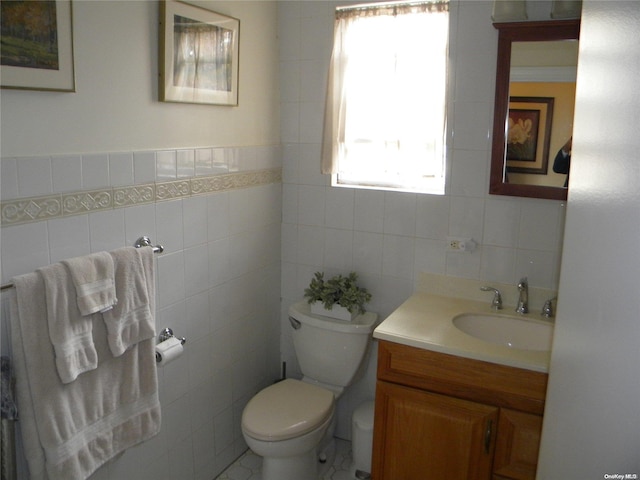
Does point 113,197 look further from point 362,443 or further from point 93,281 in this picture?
point 362,443

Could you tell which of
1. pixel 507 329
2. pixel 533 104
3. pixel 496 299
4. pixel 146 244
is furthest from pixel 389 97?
pixel 146 244

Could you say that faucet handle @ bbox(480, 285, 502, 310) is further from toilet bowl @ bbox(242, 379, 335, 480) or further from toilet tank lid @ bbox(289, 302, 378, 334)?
toilet bowl @ bbox(242, 379, 335, 480)

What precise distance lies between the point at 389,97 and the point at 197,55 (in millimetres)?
870

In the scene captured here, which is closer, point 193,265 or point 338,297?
point 193,265

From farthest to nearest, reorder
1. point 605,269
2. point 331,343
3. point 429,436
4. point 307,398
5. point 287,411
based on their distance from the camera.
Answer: point 331,343, point 307,398, point 287,411, point 429,436, point 605,269

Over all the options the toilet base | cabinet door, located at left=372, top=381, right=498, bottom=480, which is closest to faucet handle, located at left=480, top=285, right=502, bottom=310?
cabinet door, located at left=372, top=381, right=498, bottom=480

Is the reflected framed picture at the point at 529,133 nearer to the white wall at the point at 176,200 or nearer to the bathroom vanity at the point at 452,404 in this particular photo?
the bathroom vanity at the point at 452,404

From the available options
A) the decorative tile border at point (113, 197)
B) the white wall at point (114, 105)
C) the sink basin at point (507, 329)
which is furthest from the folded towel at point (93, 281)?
the sink basin at point (507, 329)

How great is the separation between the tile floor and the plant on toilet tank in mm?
753

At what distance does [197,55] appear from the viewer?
209cm

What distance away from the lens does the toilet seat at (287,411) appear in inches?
85.9

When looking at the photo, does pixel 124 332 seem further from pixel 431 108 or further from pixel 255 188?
pixel 431 108

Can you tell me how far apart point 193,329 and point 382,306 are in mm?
901

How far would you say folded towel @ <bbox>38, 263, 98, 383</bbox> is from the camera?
4.89 ft
